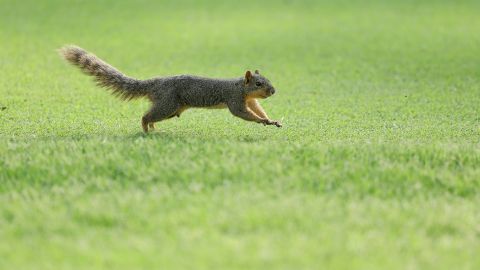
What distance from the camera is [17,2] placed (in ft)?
81.8

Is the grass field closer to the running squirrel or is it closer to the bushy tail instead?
the running squirrel

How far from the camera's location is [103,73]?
10023 millimetres

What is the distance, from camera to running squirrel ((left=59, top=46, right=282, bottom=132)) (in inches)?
381

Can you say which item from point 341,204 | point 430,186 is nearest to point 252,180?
point 341,204

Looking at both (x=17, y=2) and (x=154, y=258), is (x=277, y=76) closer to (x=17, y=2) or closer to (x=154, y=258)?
(x=154, y=258)

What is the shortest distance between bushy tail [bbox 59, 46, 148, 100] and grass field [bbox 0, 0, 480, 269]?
55 centimetres

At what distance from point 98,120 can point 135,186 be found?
14.1 feet

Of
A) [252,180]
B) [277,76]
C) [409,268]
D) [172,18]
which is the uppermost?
[172,18]

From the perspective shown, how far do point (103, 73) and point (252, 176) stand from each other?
367 centimetres

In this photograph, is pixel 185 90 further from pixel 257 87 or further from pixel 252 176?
pixel 252 176

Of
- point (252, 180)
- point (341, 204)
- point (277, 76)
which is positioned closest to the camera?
point (341, 204)

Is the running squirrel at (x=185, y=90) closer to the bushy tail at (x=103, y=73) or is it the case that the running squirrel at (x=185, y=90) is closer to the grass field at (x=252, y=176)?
the bushy tail at (x=103, y=73)

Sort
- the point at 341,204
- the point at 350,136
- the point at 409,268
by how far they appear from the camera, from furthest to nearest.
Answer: the point at 350,136
the point at 341,204
the point at 409,268

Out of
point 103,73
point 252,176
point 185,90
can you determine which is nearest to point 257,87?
point 185,90
